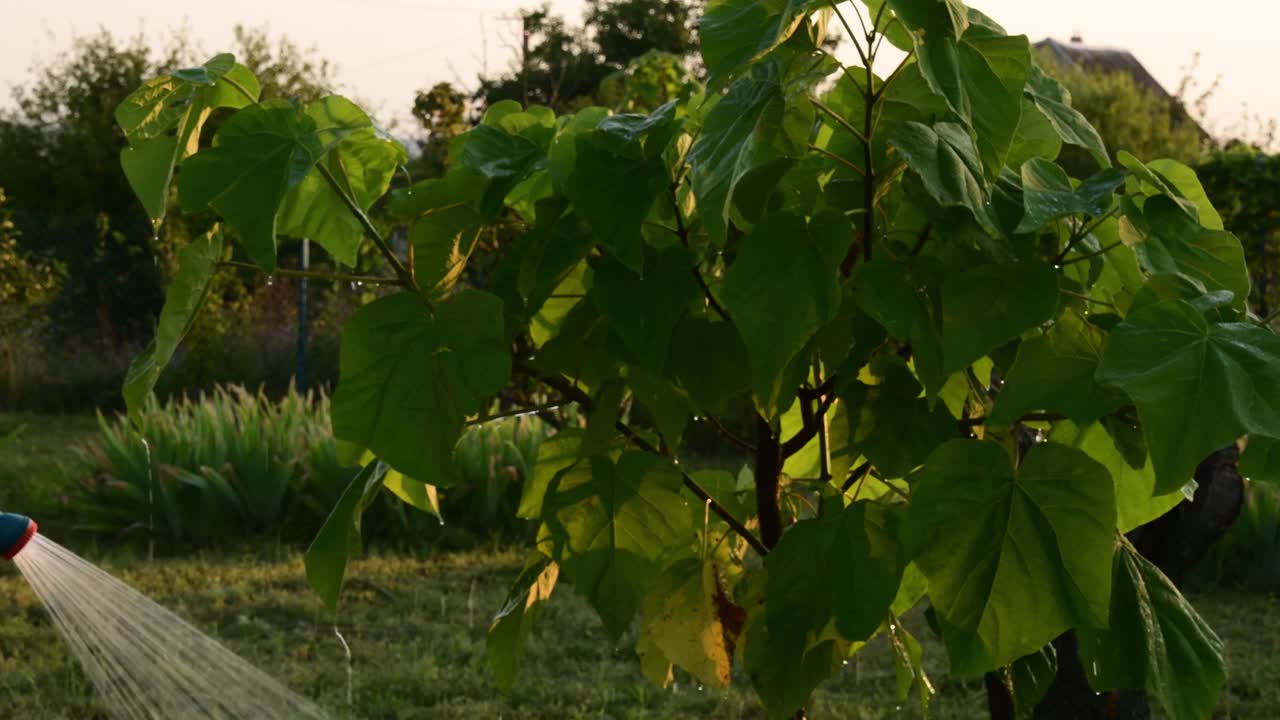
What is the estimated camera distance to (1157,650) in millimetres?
1228

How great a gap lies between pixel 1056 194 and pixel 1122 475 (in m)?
0.39

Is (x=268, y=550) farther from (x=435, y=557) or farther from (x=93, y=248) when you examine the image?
(x=93, y=248)

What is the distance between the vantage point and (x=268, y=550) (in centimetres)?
562

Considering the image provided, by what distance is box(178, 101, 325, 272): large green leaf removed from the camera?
113cm

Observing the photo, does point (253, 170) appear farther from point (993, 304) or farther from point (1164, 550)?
point (1164, 550)

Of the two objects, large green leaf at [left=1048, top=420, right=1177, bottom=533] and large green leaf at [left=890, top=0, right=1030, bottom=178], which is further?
large green leaf at [left=1048, top=420, right=1177, bottom=533]

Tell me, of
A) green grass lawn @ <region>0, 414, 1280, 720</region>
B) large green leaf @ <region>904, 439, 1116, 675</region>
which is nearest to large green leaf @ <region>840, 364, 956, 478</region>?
large green leaf @ <region>904, 439, 1116, 675</region>

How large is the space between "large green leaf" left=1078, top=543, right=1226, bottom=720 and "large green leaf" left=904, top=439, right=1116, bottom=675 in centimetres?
12

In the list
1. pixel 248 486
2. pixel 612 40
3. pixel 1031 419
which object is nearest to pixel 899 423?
pixel 1031 419

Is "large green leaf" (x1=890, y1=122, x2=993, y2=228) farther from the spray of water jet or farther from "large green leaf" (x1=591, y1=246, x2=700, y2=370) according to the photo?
the spray of water jet

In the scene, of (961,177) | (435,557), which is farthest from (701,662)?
(435,557)

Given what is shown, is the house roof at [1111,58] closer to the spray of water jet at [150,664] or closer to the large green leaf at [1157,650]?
the spray of water jet at [150,664]

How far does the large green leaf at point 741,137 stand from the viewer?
993 mm

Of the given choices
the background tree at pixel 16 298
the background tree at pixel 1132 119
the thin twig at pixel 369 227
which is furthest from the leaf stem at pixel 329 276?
the background tree at pixel 1132 119
